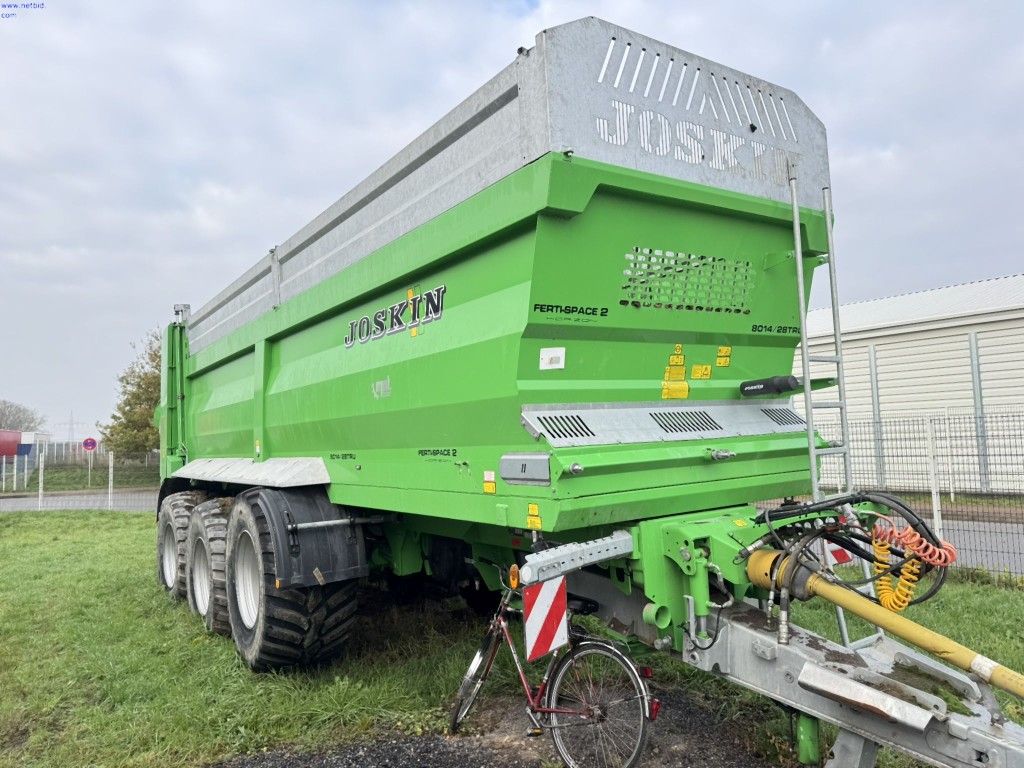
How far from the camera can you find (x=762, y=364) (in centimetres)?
390

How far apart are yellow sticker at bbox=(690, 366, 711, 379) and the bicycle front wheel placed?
135 cm

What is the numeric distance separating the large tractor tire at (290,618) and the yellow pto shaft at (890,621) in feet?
8.63

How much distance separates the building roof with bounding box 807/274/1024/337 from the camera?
14.4 m

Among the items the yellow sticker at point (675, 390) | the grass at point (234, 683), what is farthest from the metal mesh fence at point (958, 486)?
the yellow sticker at point (675, 390)

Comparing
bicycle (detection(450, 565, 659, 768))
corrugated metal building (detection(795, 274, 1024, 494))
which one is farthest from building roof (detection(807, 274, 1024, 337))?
bicycle (detection(450, 565, 659, 768))

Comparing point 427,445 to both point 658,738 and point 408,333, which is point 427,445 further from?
point 658,738

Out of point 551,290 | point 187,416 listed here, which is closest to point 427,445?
point 551,290

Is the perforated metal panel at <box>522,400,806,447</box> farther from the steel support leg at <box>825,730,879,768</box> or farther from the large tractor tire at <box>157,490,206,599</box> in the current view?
the large tractor tire at <box>157,490,206,599</box>

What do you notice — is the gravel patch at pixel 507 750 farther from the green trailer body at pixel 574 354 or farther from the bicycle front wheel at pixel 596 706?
the green trailer body at pixel 574 354

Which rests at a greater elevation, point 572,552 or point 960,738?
point 572,552

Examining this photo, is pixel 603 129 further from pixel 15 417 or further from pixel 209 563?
pixel 15 417

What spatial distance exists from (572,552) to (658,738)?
4.34 ft

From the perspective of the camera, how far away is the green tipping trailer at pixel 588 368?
2.87m

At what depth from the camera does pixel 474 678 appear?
3.68 meters
